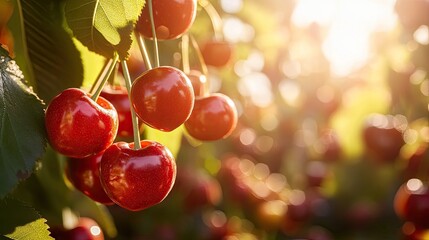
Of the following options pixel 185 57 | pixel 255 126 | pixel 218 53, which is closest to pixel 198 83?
pixel 185 57

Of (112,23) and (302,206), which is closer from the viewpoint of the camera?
(112,23)

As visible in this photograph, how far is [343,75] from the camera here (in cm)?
429

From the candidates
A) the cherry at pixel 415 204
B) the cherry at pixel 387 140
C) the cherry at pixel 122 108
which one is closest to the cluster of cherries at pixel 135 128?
the cherry at pixel 122 108

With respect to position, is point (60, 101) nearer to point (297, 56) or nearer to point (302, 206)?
point (302, 206)

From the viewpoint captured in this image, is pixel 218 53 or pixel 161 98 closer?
pixel 161 98

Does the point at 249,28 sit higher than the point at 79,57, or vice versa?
the point at 249,28

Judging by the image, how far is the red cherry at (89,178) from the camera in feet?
3.50

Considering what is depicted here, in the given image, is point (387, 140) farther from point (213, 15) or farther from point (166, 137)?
point (166, 137)

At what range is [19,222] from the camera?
927mm

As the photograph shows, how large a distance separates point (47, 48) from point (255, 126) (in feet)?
10.4

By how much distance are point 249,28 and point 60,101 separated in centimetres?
166

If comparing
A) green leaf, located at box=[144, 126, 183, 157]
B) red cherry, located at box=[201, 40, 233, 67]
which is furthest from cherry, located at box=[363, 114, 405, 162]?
green leaf, located at box=[144, 126, 183, 157]

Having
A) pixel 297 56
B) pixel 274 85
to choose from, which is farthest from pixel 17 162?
pixel 297 56

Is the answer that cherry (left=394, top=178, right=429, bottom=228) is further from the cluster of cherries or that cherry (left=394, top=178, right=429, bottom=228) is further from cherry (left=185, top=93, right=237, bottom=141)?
the cluster of cherries
